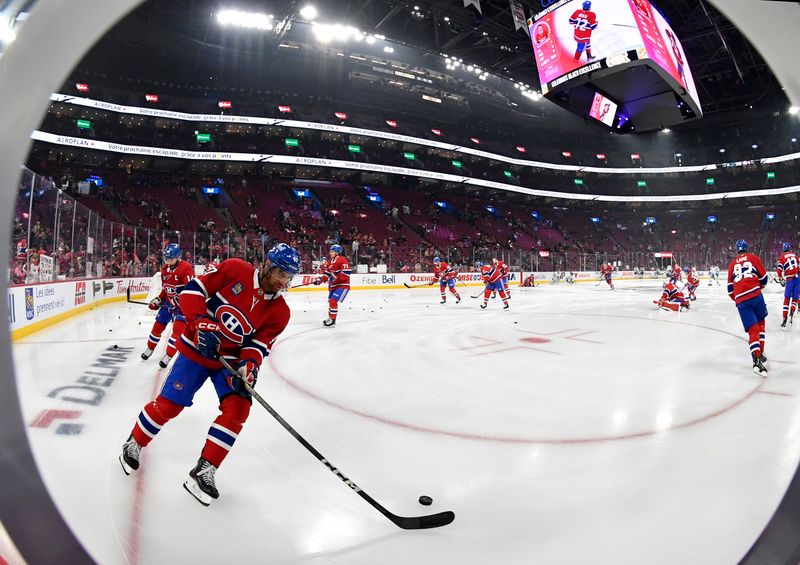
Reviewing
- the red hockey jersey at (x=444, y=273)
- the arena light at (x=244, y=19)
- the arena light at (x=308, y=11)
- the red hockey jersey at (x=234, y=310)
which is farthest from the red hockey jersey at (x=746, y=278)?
the arena light at (x=244, y=19)

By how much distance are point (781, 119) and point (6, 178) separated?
177ft

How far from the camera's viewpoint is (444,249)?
92.9 ft

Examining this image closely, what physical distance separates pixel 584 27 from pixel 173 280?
29.7 feet

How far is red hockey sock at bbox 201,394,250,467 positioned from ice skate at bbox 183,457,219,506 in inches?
1.3

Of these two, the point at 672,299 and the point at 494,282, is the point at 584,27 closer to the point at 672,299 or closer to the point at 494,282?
the point at 494,282

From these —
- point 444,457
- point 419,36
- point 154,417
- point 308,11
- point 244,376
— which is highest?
point 419,36

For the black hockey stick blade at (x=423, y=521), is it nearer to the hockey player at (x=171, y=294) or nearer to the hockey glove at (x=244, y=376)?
the hockey glove at (x=244, y=376)

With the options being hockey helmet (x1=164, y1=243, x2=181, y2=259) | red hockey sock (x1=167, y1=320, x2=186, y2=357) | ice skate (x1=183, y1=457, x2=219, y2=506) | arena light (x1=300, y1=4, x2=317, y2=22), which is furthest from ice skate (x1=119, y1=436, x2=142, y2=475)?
arena light (x1=300, y1=4, x2=317, y2=22)

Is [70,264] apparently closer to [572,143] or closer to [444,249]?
[444,249]

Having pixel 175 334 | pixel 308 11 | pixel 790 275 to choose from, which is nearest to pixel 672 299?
pixel 790 275

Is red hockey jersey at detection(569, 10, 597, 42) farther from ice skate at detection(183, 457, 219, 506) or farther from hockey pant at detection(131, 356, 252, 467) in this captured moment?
ice skate at detection(183, 457, 219, 506)

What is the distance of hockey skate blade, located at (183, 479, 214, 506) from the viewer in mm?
2107

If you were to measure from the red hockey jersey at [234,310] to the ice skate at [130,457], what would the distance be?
2.00 ft

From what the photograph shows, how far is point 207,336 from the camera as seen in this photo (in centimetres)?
233
